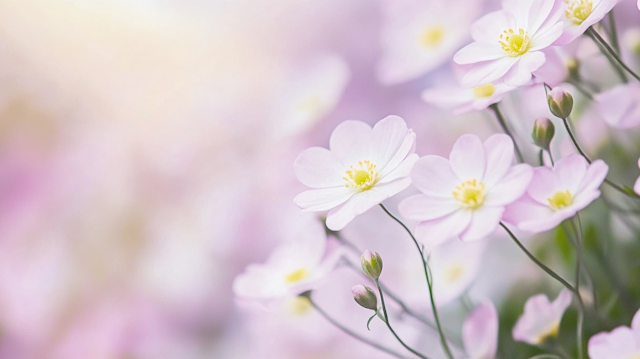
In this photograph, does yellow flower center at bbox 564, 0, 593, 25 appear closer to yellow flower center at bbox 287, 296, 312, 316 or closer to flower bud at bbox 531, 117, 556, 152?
flower bud at bbox 531, 117, 556, 152

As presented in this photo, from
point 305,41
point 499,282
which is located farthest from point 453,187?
point 305,41

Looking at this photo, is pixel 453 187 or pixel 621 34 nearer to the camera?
pixel 453 187

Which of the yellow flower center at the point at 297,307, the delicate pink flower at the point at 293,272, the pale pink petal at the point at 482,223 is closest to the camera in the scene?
the pale pink petal at the point at 482,223

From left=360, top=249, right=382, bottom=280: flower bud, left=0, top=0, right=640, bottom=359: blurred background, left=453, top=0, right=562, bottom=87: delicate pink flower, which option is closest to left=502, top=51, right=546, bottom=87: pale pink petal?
left=453, top=0, right=562, bottom=87: delicate pink flower

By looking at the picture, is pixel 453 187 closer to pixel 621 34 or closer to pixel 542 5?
pixel 542 5

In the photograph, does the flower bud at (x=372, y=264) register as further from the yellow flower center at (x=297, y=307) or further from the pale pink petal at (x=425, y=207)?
the yellow flower center at (x=297, y=307)

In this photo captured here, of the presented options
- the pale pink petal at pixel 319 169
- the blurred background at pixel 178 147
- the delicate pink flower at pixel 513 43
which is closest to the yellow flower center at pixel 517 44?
the delicate pink flower at pixel 513 43
